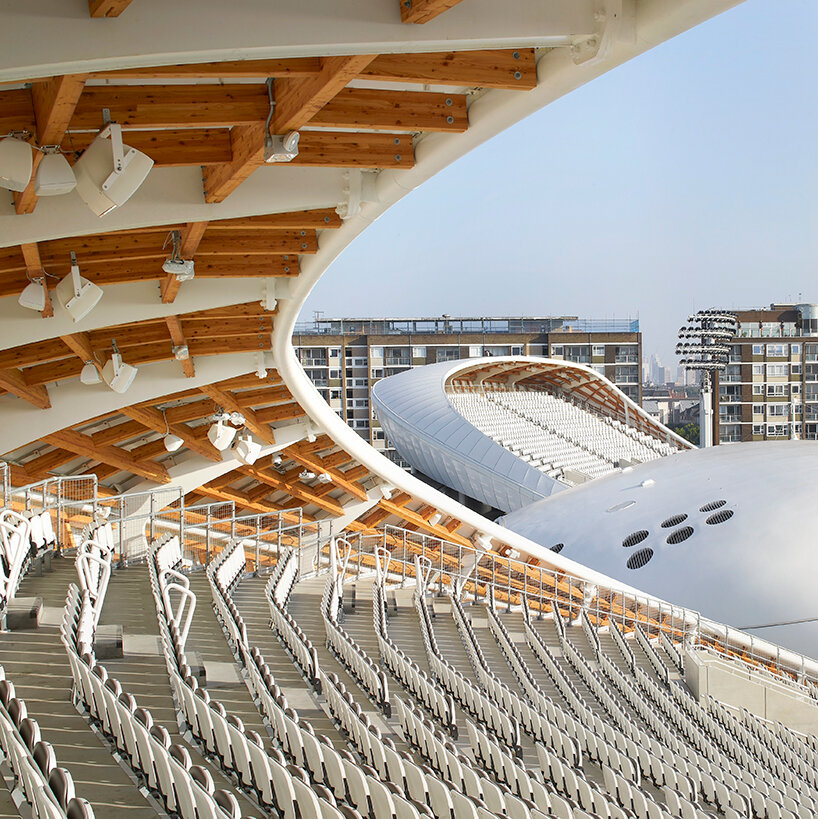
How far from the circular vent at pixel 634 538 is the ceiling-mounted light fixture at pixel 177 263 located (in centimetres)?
2033

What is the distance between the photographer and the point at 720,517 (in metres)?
26.4

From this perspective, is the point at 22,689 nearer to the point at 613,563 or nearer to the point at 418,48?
the point at 418,48

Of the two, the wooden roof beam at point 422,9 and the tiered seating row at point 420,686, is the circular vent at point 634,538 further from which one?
the wooden roof beam at point 422,9

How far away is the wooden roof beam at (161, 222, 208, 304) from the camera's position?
8.10 meters

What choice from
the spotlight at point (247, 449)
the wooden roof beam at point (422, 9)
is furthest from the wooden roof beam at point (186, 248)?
the spotlight at point (247, 449)

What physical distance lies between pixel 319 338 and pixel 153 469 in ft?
172

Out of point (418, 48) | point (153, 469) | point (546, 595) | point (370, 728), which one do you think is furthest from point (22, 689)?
point (546, 595)

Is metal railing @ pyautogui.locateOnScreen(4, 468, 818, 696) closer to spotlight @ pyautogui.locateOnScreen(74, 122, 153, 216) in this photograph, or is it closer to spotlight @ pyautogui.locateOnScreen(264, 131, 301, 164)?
spotlight @ pyautogui.locateOnScreen(74, 122, 153, 216)

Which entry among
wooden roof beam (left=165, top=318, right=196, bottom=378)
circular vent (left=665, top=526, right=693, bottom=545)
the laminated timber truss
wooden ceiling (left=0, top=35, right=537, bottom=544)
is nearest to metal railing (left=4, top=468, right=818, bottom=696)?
wooden ceiling (left=0, top=35, right=537, bottom=544)

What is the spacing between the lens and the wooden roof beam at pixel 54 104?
469 centimetres

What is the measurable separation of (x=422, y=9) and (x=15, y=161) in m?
2.45

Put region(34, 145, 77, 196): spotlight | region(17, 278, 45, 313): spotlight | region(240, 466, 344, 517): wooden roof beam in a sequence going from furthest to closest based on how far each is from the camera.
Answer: region(240, 466, 344, 517): wooden roof beam
region(17, 278, 45, 313): spotlight
region(34, 145, 77, 196): spotlight

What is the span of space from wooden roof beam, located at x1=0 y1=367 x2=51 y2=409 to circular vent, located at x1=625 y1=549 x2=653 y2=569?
55.7ft

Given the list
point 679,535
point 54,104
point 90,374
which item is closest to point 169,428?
point 90,374
